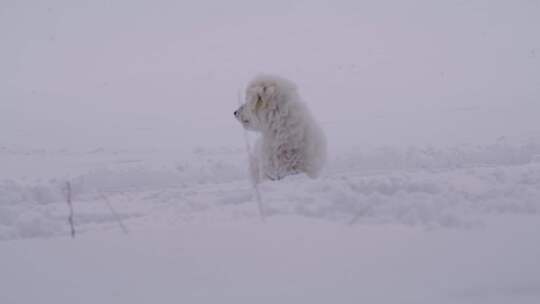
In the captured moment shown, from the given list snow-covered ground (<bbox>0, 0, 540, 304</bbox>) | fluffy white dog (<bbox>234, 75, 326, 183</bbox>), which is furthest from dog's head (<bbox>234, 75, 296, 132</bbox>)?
snow-covered ground (<bbox>0, 0, 540, 304</bbox>)

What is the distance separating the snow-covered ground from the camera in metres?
2.01

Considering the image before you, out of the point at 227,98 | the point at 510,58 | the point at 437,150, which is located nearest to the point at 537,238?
the point at 437,150

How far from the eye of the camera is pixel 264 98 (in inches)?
247

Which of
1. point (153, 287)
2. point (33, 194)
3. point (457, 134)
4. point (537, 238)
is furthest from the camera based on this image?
point (457, 134)

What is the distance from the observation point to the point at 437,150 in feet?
30.4

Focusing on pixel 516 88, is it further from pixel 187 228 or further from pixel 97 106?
pixel 187 228

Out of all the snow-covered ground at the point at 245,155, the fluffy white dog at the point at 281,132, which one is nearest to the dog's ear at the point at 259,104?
the fluffy white dog at the point at 281,132

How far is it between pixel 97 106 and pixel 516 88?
1482 cm

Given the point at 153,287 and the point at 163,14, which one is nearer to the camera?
the point at 153,287

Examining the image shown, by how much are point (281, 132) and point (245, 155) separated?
4.91 metres

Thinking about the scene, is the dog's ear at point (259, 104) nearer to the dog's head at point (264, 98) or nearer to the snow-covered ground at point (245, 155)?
the dog's head at point (264, 98)

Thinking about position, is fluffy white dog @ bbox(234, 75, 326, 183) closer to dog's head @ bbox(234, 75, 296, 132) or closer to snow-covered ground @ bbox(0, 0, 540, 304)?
dog's head @ bbox(234, 75, 296, 132)

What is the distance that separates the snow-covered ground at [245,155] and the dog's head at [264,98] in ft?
2.75

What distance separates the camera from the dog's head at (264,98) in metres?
6.24
